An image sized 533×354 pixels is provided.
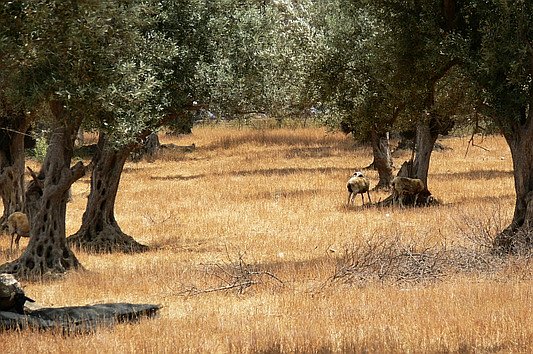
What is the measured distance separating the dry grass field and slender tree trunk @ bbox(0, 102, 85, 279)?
2.82ft

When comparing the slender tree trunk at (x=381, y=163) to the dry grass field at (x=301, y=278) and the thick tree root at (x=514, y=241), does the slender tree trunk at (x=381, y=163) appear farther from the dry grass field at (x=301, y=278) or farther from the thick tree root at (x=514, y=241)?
the thick tree root at (x=514, y=241)

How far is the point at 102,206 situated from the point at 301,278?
9.01m

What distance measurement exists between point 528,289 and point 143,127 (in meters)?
10.3

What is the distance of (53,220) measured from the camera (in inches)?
753

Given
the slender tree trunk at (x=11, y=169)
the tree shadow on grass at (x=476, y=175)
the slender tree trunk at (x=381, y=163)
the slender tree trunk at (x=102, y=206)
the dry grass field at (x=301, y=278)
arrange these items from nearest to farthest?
the dry grass field at (x=301, y=278), the slender tree trunk at (x=102, y=206), the slender tree trunk at (x=11, y=169), the slender tree trunk at (x=381, y=163), the tree shadow on grass at (x=476, y=175)

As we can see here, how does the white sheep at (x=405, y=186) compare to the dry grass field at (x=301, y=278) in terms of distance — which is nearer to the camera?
the dry grass field at (x=301, y=278)

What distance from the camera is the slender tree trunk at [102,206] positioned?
23.8 m

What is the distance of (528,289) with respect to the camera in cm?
1363

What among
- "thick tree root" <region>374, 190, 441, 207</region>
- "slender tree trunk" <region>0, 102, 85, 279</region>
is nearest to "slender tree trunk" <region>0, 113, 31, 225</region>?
"slender tree trunk" <region>0, 102, 85, 279</region>

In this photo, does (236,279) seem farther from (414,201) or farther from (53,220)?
(414,201)

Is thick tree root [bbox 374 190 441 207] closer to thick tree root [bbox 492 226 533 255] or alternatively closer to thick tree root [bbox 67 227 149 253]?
thick tree root [bbox 67 227 149 253]

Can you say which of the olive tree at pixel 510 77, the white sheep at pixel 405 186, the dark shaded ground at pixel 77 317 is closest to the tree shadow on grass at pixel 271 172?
the white sheep at pixel 405 186

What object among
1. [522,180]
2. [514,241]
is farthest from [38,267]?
[522,180]

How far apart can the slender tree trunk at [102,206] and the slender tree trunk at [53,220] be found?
4.35m
